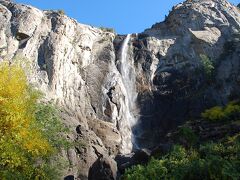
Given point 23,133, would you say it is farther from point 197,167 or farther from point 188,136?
point 188,136

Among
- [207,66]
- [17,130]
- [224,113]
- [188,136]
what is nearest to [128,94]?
[207,66]

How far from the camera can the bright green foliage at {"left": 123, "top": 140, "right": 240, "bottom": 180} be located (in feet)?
70.5

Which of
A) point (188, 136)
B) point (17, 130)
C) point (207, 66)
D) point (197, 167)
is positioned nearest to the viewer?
point (17, 130)

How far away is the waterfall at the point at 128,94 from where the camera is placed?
4853 cm

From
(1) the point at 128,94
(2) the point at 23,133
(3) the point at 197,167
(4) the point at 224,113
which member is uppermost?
(1) the point at 128,94

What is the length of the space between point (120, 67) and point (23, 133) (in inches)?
1537

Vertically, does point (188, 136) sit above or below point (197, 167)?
above

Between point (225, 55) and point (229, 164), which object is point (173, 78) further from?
point (229, 164)

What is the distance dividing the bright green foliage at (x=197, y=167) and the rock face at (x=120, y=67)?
1329cm

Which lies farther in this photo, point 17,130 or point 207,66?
point 207,66

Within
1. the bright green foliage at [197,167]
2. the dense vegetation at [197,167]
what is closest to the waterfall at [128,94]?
the dense vegetation at [197,167]

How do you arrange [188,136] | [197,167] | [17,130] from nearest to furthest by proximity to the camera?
[17,130] → [197,167] → [188,136]

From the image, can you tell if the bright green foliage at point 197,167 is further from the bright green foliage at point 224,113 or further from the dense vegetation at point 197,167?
the bright green foliage at point 224,113

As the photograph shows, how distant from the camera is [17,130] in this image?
784 inches
